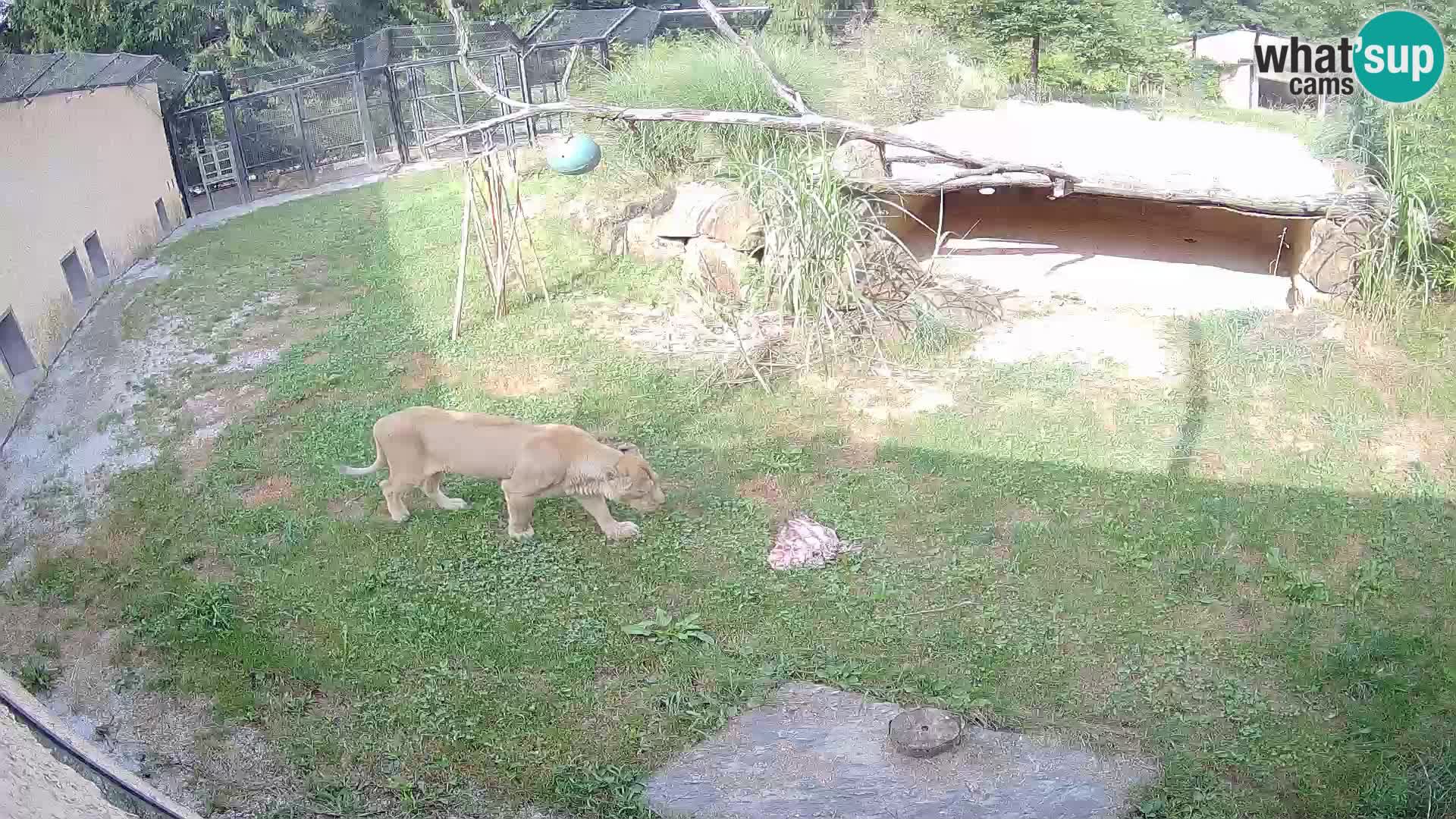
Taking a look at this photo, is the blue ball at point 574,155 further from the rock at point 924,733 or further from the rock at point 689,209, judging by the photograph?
the rock at point 924,733

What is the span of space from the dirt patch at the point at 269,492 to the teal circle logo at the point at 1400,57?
967 centimetres

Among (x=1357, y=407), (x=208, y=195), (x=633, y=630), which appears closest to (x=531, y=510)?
(x=633, y=630)

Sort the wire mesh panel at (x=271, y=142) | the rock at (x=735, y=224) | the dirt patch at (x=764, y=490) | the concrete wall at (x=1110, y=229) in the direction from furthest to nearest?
1. the wire mesh panel at (x=271, y=142)
2. the concrete wall at (x=1110, y=229)
3. the rock at (x=735, y=224)
4. the dirt patch at (x=764, y=490)

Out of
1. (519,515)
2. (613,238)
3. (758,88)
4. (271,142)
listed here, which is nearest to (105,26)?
(271,142)

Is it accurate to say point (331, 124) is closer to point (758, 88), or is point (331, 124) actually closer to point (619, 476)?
point (758, 88)

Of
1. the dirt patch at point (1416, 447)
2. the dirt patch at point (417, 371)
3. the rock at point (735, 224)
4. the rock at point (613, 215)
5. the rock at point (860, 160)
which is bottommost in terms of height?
the dirt patch at point (1416, 447)

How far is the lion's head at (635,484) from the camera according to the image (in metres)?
6.07

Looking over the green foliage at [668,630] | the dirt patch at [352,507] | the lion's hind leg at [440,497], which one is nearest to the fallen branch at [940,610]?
the green foliage at [668,630]

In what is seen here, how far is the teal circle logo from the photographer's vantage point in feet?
32.9

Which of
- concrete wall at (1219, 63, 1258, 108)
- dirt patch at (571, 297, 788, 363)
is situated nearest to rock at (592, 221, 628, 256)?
dirt patch at (571, 297, 788, 363)

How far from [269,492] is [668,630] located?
10.8 feet

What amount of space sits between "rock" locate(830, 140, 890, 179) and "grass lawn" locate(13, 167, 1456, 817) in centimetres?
216

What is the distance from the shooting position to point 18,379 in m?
9.26

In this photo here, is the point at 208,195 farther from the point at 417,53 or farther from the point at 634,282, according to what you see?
the point at 634,282
